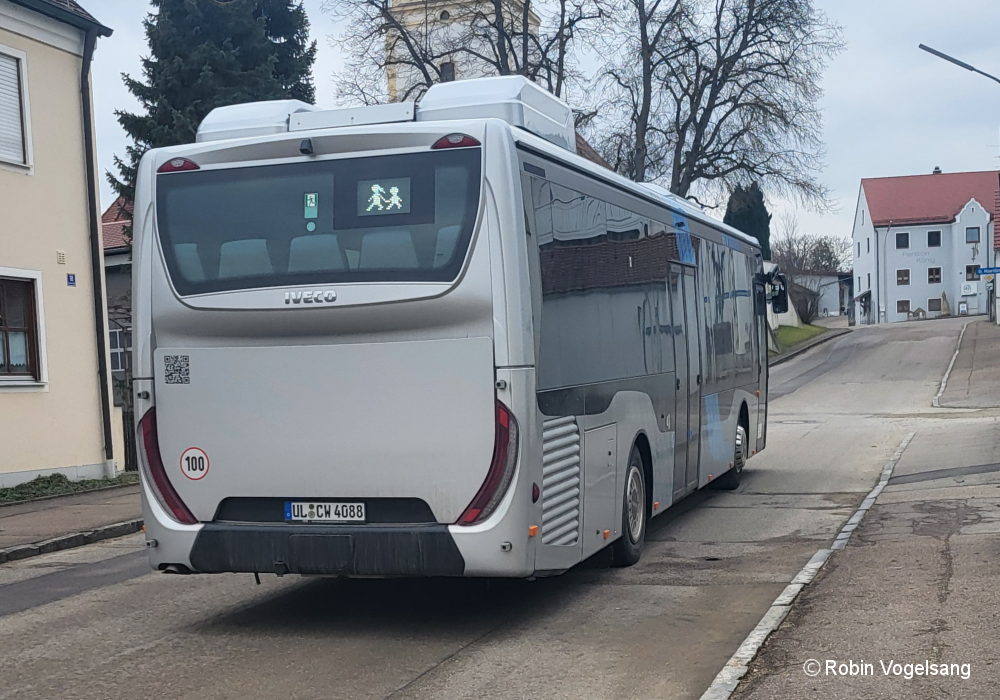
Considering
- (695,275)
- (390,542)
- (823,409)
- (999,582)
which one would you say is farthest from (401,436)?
(823,409)

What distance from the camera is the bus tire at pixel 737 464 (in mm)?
14224

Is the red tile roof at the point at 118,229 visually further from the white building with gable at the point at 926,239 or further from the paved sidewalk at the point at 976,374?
the white building with gable at the point at 926,239

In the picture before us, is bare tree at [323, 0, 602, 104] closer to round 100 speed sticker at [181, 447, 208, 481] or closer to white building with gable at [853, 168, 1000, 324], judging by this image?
round 100 speed sticker at [181, 447, 208, 481]

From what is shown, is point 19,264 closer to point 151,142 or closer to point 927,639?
point 151,142

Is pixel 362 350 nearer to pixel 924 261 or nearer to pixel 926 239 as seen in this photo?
pixel 926 239

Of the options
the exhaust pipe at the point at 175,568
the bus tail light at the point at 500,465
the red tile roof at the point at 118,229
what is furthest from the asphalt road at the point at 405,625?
the red tile roof at the point at 118,229

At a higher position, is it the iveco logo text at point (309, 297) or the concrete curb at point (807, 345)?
the iveco logo text at point (309, 297)

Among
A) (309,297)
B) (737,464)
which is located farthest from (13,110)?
(309,297)

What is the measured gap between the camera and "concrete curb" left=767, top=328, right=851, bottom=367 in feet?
→ 162

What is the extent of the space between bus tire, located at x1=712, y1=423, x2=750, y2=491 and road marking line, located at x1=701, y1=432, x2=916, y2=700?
2.56 m

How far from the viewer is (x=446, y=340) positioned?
686 centimetres

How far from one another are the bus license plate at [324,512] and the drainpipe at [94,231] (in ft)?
41.2

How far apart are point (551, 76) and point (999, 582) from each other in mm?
31889

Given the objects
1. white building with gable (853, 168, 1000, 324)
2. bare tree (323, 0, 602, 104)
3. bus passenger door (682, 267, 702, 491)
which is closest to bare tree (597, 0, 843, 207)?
bare tree (323, 0, 602, 104)
